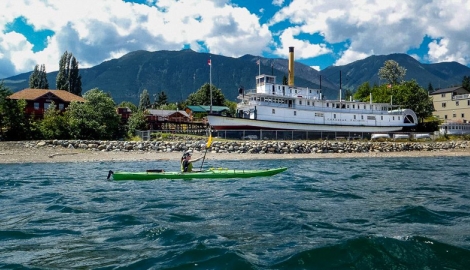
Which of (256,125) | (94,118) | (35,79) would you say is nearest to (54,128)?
(94,118)

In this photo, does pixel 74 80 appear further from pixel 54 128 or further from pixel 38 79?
pixel 54 128

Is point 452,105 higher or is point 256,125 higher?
point 452,105

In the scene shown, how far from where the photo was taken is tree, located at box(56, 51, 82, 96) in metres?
91.9

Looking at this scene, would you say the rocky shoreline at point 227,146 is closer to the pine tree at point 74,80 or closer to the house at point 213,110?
the house at point 213,110

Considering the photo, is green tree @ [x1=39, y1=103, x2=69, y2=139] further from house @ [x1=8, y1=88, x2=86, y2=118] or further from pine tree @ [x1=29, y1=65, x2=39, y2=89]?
pine tree @ [x1=29, y1=65, x2=39, y2=89]

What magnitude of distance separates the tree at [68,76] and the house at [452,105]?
89.0 meters

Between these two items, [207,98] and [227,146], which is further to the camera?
[207,98]

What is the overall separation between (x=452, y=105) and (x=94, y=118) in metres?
79.9

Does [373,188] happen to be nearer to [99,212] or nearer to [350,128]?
[99,212]

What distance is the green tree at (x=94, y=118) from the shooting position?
4850cm

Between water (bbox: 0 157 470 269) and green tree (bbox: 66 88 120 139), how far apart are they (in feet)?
90.5

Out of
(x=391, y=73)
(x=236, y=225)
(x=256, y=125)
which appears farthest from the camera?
(x=391, y=73)

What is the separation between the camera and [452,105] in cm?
8794

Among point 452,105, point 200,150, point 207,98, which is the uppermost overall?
point 207,98
